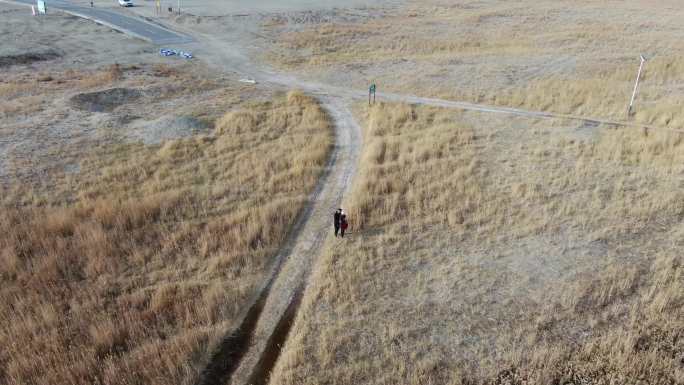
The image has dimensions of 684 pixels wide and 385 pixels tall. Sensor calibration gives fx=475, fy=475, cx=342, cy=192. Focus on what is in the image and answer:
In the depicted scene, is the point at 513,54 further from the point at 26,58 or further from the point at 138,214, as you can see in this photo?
the point at 26,58

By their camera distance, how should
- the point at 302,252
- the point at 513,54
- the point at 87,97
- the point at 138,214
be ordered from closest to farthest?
the point at 302,252
the point at 138,214
the point at 87,97
the point at 513,54

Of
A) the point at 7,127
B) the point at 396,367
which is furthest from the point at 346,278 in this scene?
the point at 7,127

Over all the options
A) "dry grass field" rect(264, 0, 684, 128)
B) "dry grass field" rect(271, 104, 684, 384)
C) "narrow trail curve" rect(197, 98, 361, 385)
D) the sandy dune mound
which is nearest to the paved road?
"dry grass field" rect(264, 0, 684, 128)

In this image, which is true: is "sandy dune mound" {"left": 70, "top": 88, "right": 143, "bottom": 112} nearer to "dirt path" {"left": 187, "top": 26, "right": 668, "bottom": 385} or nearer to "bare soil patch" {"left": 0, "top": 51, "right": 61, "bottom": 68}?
"dirt path" {"left": 187, "top": 26, "right": 668, "bottom": 385}

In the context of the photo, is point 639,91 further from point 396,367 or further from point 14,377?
point 14,377

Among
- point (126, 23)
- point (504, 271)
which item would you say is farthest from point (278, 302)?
point (126, 23)

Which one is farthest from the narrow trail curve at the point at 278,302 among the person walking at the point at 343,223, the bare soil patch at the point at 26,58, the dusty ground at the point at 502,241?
the bare soil patch at the point at 26,58
